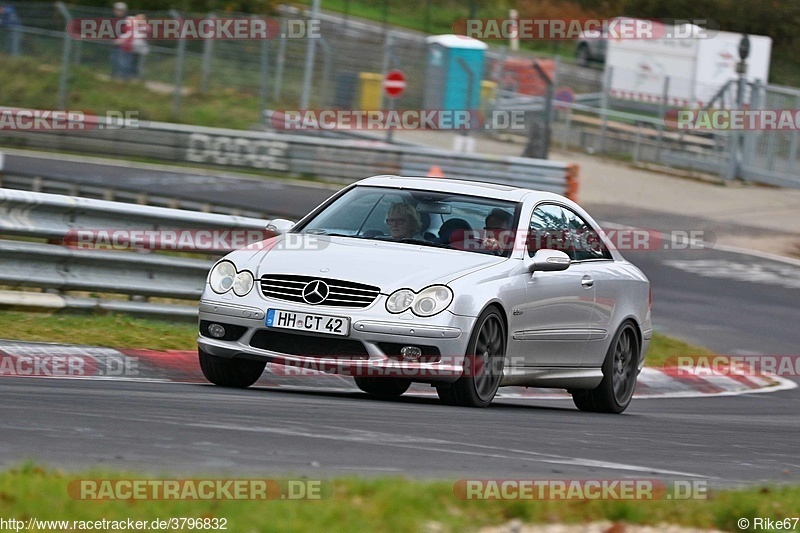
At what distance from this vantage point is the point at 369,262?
8945 mm

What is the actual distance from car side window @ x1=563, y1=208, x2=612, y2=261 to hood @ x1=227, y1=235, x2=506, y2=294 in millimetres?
1287

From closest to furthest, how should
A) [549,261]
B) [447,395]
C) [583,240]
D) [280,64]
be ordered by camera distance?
[447,395]
[549,261]
[583,240]
[280,64]

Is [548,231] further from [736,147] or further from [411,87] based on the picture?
[411,87]

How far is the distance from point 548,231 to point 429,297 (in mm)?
1766

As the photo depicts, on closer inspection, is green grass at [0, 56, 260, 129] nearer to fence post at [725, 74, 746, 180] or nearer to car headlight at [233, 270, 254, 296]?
fence post at [725, 74, 746, 180]

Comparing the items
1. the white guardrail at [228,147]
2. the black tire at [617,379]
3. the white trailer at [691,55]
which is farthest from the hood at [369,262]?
the white trailer at [691,55]

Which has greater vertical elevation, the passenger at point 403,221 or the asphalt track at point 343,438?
the passenger at point 403,221

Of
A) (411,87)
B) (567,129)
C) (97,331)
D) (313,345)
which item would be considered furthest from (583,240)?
(567,129)

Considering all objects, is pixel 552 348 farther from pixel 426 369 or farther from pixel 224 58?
pixel 224 58

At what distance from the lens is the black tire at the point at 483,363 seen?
349 inches

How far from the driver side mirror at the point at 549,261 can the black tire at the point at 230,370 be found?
1.87 m

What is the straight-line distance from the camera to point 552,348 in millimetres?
10031

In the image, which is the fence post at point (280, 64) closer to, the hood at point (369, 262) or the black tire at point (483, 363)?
the hood at point (369, 262)

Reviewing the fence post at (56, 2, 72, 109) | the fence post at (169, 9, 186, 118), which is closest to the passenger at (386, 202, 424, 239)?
the fence post at (56, 2, 72, 109)
